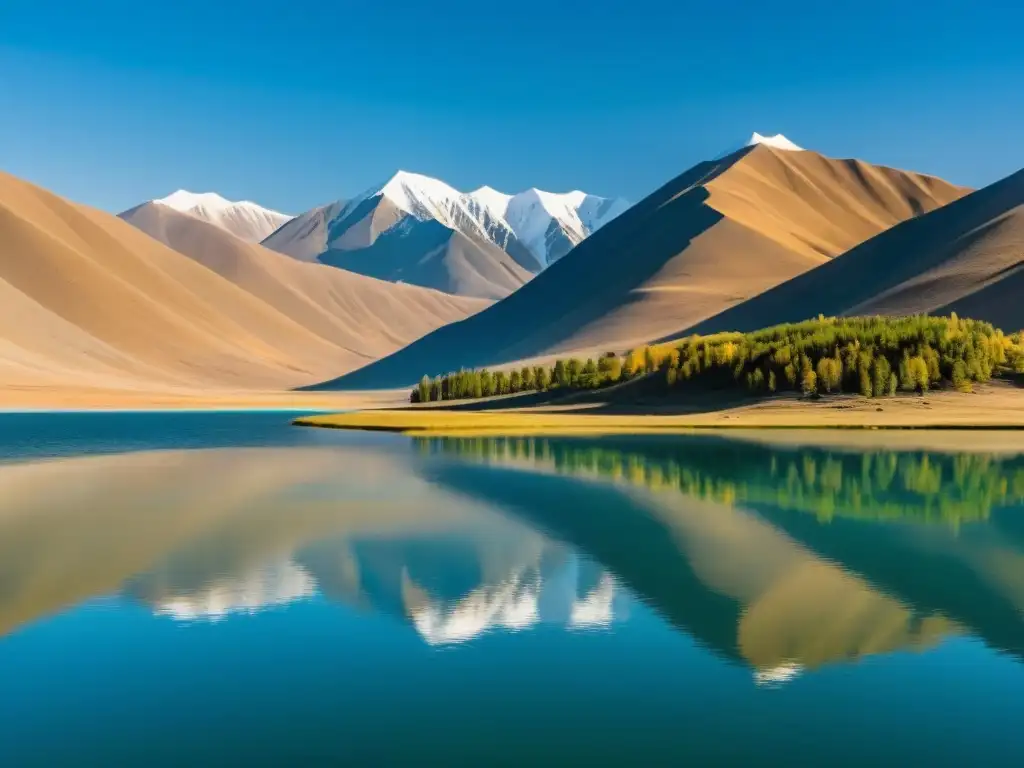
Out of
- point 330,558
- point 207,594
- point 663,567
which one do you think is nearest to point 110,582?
point 207,594

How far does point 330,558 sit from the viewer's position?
104 feet

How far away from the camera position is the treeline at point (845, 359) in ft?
373

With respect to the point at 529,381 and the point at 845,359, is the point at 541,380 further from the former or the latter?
the point at 845,359

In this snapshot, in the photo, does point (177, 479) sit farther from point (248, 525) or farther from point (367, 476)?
point (248, 525)

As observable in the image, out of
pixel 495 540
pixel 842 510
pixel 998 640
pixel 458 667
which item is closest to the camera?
pixel 458 667

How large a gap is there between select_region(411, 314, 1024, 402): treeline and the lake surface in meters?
66.7

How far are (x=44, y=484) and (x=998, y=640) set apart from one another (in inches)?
1698

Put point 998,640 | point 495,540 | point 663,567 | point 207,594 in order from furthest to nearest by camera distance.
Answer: point 495,540
point 663,567
point 207,594
point 998,640

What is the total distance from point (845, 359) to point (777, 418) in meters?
18.1

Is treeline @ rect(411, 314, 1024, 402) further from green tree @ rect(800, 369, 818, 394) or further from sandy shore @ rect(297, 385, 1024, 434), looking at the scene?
sandy shore @ rect(297, 385, 1024, 434)

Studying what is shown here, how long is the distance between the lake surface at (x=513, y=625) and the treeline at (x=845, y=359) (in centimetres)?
6668

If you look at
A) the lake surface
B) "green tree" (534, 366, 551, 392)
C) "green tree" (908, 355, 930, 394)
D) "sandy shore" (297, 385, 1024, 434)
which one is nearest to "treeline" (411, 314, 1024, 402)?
"green tree" (908, 355, 930, 394)

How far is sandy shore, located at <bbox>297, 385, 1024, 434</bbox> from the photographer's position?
96500 millimetres

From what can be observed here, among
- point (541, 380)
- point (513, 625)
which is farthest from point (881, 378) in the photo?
point (513, 625)
